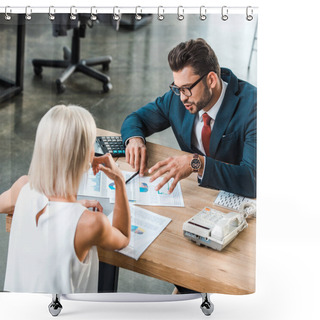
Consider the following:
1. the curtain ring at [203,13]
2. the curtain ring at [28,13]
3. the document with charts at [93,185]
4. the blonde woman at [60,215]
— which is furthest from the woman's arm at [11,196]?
the curtain ring at [203,13]

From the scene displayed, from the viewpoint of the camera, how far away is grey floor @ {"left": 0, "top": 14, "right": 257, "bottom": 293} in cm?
216

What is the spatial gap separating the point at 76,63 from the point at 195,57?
0.49 m

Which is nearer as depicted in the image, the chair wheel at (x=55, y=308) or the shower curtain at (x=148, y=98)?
the shower curtain at (x=148, y=98)

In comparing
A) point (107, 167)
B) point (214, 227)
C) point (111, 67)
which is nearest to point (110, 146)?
point (107, 167)

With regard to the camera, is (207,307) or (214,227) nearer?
(214,227)

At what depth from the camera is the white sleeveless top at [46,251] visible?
7.17ft

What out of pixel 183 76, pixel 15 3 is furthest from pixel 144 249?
pixel 15 3

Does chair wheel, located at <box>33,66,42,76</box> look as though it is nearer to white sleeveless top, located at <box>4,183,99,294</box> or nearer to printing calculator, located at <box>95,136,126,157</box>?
printing calculator, located at <box>95,136,126,157</box>

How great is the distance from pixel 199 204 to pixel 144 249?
301 mm

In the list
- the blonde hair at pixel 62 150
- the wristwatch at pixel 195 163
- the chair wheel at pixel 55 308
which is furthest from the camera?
the chair wheel at pixel 55 308

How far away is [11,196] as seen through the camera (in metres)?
2.23

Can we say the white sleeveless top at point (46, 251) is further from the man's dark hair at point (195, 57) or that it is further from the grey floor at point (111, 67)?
the man's dark hair at point (195, 57)

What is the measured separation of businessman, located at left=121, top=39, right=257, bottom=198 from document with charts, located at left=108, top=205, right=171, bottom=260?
0.43 ft

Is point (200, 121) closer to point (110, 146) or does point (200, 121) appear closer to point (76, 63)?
point (110, 146)
